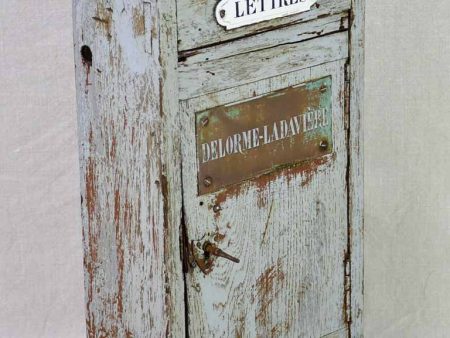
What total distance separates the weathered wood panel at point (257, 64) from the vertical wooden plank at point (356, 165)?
0.14ft

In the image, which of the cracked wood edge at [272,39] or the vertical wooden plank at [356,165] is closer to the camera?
the cracked wood edge at [272,39]

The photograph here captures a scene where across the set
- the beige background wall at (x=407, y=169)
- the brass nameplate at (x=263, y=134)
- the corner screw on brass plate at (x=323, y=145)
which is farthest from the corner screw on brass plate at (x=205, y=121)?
the beige background wall at (x=407, y=169)

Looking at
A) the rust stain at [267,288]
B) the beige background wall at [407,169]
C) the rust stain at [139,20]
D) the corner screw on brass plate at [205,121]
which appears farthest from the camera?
the beige background wall at [407,169]

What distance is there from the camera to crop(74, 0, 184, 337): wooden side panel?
9.98 feet

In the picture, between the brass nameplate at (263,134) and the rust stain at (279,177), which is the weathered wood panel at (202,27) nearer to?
the brass nameplate at (263,134)

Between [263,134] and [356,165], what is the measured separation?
0.32 meters

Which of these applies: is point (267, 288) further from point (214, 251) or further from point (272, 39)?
point (272, 39)

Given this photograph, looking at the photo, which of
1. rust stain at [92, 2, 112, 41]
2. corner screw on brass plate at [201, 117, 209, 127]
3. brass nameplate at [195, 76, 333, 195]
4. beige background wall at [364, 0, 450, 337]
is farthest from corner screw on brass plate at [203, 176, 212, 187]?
beige background wall at [364, 0, 450, 337]

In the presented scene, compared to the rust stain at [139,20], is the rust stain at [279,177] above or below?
below

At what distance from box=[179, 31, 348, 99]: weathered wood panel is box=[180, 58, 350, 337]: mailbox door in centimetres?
1

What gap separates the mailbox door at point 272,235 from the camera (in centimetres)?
317

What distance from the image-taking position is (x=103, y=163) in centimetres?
319

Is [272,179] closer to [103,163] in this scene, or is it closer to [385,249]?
[103,163]

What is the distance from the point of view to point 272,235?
3.34 m
